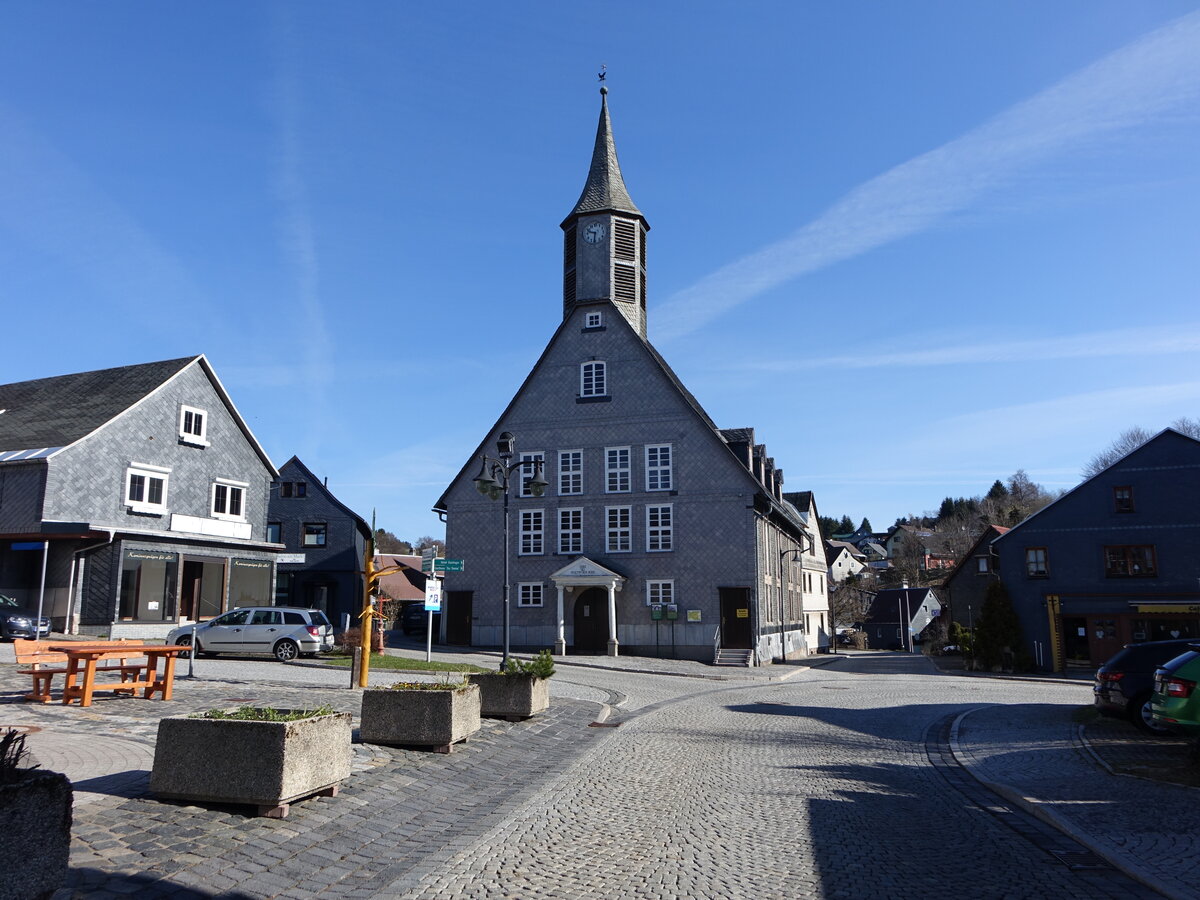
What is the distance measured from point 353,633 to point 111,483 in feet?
43.5

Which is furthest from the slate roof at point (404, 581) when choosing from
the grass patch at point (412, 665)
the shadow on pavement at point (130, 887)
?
the shadow on pavement at point (130, 887)

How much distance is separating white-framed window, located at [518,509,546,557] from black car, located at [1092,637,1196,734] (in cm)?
2586

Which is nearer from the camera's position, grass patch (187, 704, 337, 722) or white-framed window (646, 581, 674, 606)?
grass patch (187, 704, 337, 722)

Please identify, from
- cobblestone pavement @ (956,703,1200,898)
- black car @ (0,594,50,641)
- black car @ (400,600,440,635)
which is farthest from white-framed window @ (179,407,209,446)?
cobblestone pavement @ (956,703,1200,898)

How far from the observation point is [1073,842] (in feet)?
26.8

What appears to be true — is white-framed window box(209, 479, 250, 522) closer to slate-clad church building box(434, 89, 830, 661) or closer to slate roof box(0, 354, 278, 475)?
slate roof box(0, 354, 278, 475)

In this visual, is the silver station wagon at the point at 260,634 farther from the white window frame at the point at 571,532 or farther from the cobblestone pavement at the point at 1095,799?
the cobblestone pavement at the point at 1095,799

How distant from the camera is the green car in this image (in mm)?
11656

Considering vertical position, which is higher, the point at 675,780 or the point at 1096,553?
the point at 1096,553

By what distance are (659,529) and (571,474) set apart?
4520mm

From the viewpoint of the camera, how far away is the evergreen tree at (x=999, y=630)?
3566 cm

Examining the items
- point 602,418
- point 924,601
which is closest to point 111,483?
point 602,418

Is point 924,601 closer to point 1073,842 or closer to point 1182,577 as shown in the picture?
point 1182,577

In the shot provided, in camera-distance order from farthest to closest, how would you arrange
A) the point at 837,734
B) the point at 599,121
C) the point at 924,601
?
the point at 924,601
the point at 599,121
the point at 837,734
